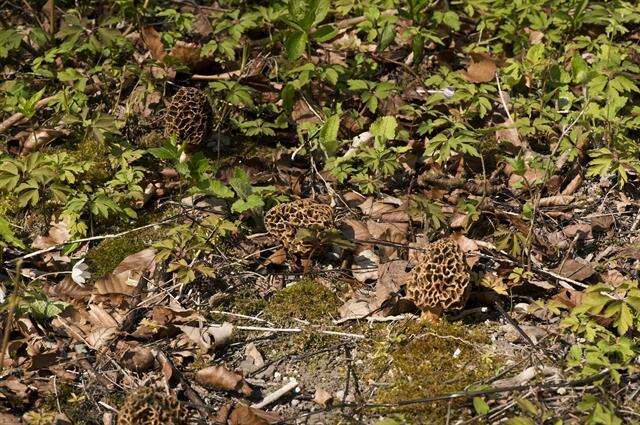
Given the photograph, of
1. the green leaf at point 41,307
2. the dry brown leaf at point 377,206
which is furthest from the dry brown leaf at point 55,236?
the dry brown leaf at point 377,206

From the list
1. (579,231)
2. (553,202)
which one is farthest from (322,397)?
(553,202)

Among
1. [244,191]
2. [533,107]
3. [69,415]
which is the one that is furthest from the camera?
[533,107]

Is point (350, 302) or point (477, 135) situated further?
point (477, 135)

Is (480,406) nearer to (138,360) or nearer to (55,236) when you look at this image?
(138,360)

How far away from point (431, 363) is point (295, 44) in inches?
87.0

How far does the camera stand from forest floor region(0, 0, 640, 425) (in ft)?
12.4

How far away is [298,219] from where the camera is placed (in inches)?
175

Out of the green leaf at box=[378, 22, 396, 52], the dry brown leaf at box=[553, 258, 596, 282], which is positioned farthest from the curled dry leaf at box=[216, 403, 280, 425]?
the green leaf at box=[378, 22, 396, 52]

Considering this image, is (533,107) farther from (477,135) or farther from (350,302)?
(350,302)

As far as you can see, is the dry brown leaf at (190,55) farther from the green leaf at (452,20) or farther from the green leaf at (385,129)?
the green leaf at (452,20)

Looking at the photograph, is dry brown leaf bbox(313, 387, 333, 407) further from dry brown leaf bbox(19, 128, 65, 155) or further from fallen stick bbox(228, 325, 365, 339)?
dry brown leaf bbox(19, 128, 65, 155)

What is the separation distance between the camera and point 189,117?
513cm

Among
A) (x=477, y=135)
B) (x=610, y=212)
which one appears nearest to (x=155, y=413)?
(x=477, y=135)

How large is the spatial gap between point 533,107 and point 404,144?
33.3 inches
